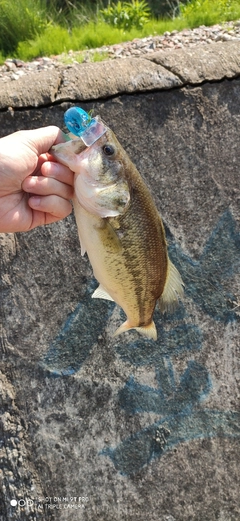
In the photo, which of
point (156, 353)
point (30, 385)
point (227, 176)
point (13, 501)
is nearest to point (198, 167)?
point (227, 176)

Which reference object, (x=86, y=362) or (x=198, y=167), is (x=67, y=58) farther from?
(x=86, y=362)

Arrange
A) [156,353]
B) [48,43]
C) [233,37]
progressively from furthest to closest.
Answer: [48,43] < [233,37] < [156,353]

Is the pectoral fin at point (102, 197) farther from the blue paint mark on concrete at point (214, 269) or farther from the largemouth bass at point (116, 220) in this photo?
the blue paint mark on concrete at point (214, 269)

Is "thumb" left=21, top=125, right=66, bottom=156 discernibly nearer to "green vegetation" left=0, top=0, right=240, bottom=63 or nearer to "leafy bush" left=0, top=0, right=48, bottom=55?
"green vegetation" left=0, top=0, right=240, bottom=63

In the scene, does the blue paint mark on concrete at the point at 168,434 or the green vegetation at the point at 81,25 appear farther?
the green vegetation at the point at 81,25

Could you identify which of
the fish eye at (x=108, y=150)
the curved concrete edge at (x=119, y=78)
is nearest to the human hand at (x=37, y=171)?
the fish eye at (x=108, y=150)

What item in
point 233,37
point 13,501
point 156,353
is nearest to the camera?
point 13,501

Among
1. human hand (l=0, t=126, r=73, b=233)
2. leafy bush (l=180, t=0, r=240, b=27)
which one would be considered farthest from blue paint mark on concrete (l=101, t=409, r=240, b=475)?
leafy bush (l=180, t=0, r=240, b=27)
